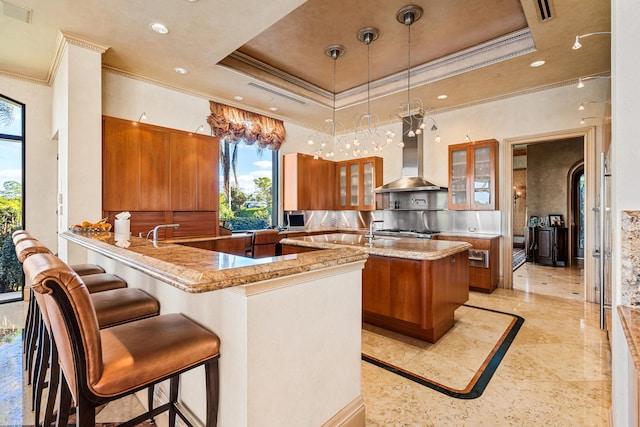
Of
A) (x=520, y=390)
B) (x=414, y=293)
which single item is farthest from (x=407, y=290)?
(x=520, y=390)

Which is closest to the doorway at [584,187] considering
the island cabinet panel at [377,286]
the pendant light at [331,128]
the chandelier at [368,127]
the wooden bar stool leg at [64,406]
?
the chandelier at [368,127]

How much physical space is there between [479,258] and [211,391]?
431cm

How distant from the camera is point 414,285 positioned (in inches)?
107

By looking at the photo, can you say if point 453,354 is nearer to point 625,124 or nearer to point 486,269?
point 625,124

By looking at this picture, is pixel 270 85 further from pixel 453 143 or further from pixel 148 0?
pixel 453 143

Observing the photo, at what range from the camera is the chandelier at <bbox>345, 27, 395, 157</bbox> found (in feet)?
11.4

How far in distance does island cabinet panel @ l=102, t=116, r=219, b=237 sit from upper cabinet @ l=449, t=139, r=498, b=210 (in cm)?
391

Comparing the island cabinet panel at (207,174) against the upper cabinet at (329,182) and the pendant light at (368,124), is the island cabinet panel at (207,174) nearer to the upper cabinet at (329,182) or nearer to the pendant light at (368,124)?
the upper cabinet at (329,182)

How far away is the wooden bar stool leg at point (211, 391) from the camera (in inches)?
49.3

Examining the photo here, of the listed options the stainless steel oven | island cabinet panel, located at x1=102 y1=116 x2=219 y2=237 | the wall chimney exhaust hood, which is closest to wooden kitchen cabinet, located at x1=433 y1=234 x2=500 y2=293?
the stainless steel oven

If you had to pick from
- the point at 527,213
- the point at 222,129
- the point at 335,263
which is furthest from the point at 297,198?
the point at 527,213

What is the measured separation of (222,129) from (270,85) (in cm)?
114

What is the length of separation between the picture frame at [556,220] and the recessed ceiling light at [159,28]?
8336 millimetres

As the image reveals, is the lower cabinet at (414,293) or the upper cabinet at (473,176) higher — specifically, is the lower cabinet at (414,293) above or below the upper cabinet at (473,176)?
below
